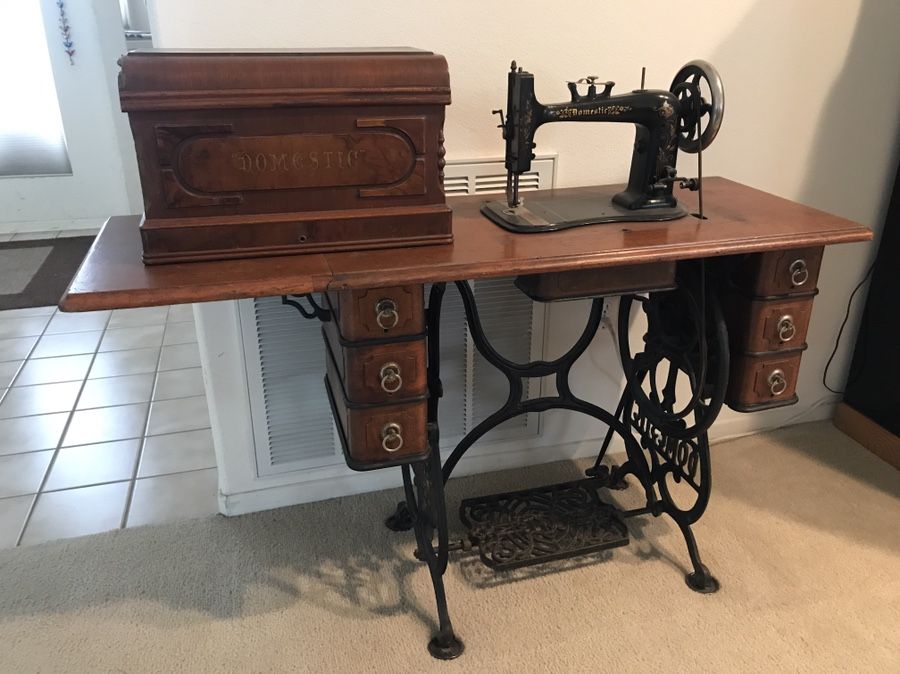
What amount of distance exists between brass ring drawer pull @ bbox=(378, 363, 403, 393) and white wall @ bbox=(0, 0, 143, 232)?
3.46m

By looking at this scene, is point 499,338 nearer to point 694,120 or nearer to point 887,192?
point 694,120

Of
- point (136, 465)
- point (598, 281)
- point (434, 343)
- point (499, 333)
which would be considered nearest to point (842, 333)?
point (499, 333)

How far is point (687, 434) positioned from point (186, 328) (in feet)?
7.52

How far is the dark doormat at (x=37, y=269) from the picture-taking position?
11.5ft

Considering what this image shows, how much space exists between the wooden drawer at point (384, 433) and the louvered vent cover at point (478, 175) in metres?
0.62

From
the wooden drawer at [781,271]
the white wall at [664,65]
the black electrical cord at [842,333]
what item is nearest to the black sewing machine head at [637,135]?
the wooden drawer at [781,271]

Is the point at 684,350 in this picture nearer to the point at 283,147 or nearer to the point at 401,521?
the point at 401,521

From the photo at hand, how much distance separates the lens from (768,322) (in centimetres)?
153

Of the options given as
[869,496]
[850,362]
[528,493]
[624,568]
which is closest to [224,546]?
[528,493]

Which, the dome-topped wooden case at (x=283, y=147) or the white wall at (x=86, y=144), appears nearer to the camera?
the dome-topped wooden case at (x=283, y=147)

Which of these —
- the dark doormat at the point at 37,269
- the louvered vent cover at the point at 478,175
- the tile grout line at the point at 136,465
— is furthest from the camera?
the dark doormat at the point at 37,269

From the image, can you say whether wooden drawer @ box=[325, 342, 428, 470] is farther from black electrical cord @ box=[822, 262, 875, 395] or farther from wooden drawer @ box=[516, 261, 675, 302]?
black electrical cord @ box=[822, 262, 875, 395]

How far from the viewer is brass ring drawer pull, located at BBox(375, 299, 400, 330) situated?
1267mm

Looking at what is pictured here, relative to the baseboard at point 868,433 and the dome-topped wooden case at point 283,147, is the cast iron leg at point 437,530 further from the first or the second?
the baseboard at point 868,433
